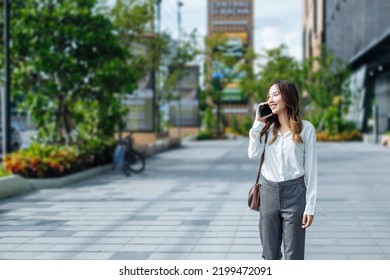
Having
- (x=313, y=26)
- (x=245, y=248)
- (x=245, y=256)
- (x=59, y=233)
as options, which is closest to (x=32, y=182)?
(x=59, y=233)

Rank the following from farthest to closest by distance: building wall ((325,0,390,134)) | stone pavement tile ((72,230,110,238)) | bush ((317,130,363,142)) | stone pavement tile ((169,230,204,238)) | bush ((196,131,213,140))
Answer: bush ((196,131,213,140)) → bush ((317,130,363,142)) → building wall ((325,0,390,134)) → stone pavement tile ((72,230,110,238)) → stone pavement tile ((169,230,204,238))

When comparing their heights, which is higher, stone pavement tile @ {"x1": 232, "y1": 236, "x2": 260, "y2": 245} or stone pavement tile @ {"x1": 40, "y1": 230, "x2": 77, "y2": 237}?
stone pavement tile @ {"x1": 232, "y1": 236, "x2": 260, "y2": 245}

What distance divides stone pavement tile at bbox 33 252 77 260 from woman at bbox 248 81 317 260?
342 cm

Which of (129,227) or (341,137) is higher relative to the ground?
(129,227)

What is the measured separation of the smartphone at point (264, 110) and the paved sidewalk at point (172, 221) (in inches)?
124

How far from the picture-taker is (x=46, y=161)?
640 inches

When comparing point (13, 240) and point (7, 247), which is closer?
point (7, 247)

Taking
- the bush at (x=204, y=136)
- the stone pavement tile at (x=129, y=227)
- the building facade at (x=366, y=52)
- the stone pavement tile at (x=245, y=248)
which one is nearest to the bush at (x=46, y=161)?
the stone pavement tile at (x=129, y=227)

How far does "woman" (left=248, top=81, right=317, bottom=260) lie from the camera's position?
463cm

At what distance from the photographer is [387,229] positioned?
9.65 metres

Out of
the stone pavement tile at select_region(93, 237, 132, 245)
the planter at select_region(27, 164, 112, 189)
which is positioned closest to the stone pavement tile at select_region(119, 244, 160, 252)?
the stone pavement tile at select_region(93, 237, 132, 245)

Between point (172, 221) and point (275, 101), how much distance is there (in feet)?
19.7

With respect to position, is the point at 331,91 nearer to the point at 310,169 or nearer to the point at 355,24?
the point at 355,24

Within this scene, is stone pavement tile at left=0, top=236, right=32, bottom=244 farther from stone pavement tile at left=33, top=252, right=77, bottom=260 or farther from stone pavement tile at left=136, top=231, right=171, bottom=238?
stone pavement tile at left=136, top=231, right=171, bottom=238
